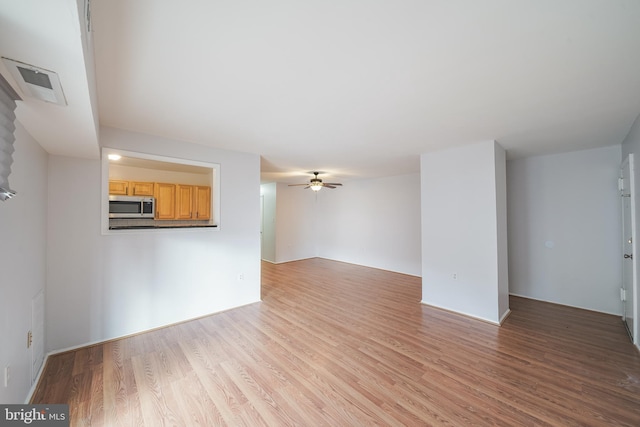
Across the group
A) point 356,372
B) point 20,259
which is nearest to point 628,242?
point 356,372

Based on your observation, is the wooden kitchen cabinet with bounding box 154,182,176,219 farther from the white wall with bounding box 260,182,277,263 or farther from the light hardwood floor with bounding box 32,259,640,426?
the white wall with bounding box 260,182,277,263

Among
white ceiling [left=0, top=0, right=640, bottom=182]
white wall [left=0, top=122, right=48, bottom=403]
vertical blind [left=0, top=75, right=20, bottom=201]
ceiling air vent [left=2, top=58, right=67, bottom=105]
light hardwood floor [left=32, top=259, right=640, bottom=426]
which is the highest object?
white ceiling [left=0, top=0, right=640, bottom=182]

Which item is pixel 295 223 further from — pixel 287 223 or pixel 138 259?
pixel 138 259

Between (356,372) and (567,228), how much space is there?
13.9ft

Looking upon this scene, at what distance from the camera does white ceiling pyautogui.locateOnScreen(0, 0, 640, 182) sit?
117cm

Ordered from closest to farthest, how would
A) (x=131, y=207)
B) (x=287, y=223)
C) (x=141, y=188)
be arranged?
(x=131, y=207) → (x=141, y=188) → (x=287, y=223)

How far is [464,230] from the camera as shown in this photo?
3484 mm

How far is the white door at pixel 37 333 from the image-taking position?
2.03 metres

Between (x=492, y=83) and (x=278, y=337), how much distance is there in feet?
10.7

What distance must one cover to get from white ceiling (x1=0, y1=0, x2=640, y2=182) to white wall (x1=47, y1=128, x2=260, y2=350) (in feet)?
1.31

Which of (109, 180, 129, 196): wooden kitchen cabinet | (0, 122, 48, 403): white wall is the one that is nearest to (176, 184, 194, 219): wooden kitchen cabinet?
(109, 180, 129, 196): wooden kitchen cabinet

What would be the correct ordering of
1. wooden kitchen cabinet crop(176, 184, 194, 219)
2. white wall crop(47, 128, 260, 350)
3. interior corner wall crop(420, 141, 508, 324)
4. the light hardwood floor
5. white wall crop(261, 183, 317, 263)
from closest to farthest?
the light hardwood floor < white wall crop(47, 128, 260, 350) < interior corner wall crop(420, 141, 508, 324) < wooden kitchen cabinet crop(176, 184, 194, 219) < white wall crop(261, 183, 317, 263)

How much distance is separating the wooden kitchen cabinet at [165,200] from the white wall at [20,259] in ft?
7.30

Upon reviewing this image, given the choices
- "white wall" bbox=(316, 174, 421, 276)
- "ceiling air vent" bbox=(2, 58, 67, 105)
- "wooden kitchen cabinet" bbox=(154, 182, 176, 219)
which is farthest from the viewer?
"white wall" bbox=(316, 174, 421, 276)
